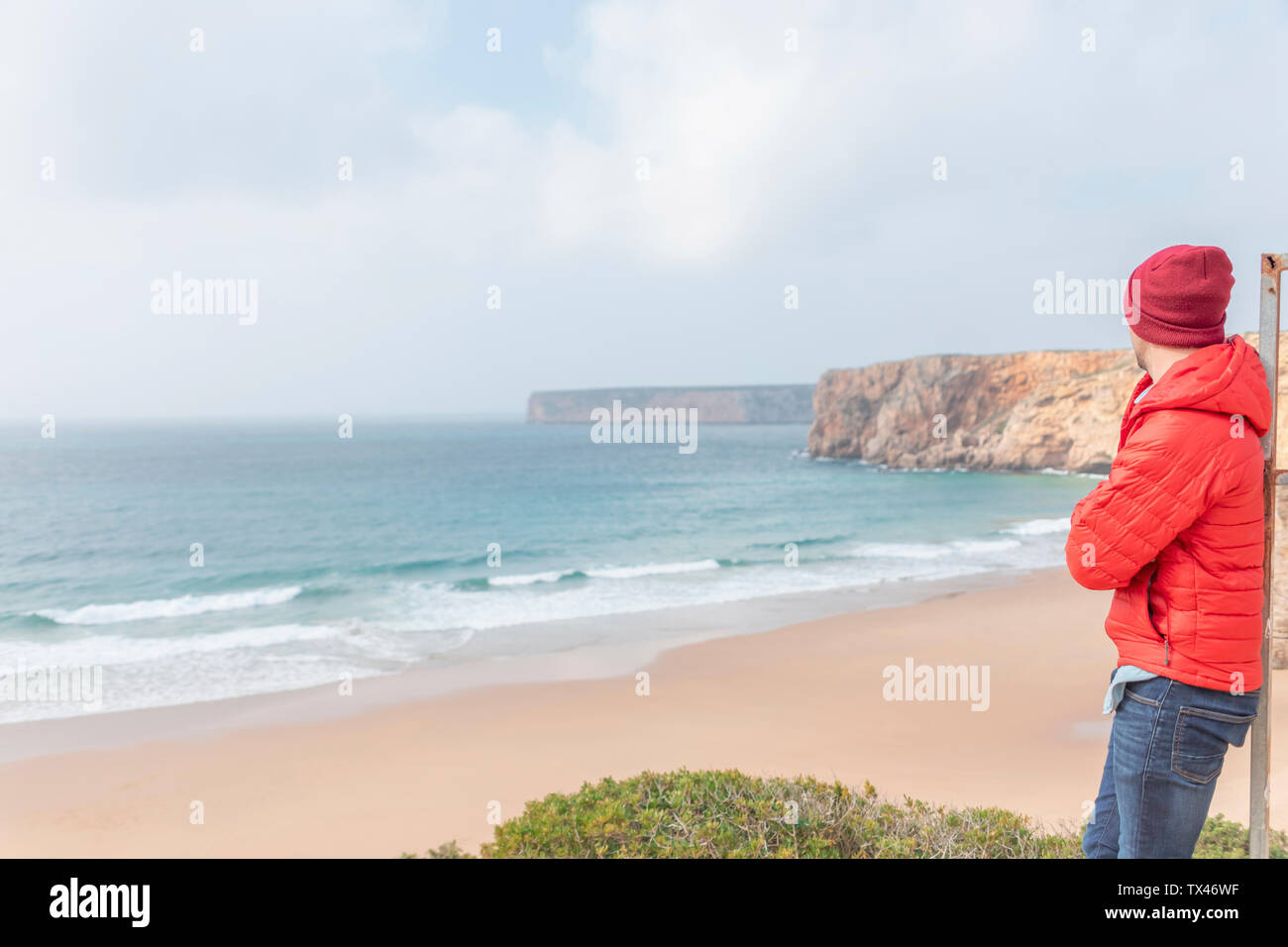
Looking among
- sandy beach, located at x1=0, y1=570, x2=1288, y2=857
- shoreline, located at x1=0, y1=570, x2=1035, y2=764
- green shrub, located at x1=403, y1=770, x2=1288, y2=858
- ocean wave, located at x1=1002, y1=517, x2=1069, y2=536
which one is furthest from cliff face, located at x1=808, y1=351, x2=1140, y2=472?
A: green shrub, located at x1=403, y1=770, x2=1288, y2=858

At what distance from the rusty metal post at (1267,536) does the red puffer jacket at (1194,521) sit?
0.87 feet

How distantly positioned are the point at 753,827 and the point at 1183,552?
2390 millimetres

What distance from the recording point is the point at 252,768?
8.65 metres

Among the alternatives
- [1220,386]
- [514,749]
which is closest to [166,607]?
[514,749]

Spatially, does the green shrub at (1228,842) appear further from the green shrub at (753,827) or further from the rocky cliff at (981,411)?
the rocky cliff at (981,411)

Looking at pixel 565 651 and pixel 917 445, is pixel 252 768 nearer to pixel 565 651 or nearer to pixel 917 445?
pixel 565 651

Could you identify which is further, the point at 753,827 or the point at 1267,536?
the point at 753,827

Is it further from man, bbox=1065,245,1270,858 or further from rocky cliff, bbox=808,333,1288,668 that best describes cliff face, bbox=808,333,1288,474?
man, bbox=1065,245,1270,858

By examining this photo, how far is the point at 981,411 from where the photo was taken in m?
66.4

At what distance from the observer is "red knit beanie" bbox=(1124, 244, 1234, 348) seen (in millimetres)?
2045

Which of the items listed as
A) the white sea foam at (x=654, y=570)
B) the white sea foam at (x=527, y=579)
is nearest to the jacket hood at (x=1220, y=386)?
the white sea foam at (x=527, y=579)

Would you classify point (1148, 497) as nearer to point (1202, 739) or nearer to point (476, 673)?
point (1202, 739)

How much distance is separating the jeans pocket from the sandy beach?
16.2 ft
